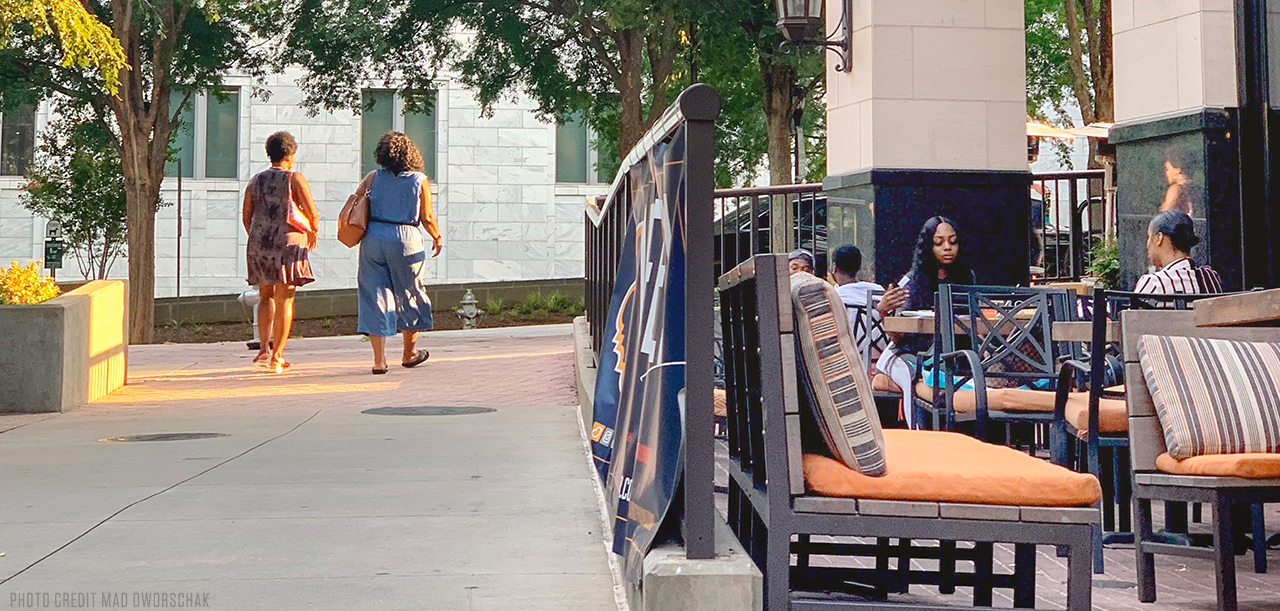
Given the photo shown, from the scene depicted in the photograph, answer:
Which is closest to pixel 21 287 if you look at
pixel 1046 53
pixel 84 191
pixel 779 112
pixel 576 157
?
pixel 779 112

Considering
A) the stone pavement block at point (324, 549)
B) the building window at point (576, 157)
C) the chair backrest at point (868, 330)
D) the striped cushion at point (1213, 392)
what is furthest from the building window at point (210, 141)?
the striped cushion at point (1213, 392)

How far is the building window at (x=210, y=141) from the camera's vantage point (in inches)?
1315

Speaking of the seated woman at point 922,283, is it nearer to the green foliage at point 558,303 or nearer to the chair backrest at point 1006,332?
the chair backrest at point 1006,332

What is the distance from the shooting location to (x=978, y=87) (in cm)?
1030

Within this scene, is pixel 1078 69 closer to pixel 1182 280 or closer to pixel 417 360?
pixel 417 360

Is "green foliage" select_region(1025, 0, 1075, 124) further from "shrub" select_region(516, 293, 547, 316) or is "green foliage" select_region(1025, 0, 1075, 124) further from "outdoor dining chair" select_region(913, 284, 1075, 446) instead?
"outdoor dining chair" select_region(913, 284, 1075, 446)

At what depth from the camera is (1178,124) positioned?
818cm

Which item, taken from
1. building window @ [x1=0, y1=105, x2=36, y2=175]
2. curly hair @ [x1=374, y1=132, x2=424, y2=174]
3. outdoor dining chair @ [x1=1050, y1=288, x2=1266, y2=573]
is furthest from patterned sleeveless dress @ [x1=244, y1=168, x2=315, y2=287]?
building window @ [x1=0, y1=105, x2=36, y2=175]

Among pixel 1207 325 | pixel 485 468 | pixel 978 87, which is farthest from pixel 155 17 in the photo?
pixel 1207 325

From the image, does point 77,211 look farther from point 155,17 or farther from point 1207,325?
point 1207,325

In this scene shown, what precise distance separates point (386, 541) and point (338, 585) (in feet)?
2.19

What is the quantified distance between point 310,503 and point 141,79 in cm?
1732

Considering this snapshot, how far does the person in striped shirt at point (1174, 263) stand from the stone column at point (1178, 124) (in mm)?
1651

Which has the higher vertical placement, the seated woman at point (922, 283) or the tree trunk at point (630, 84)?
the tree trunk at point (630, 84)
